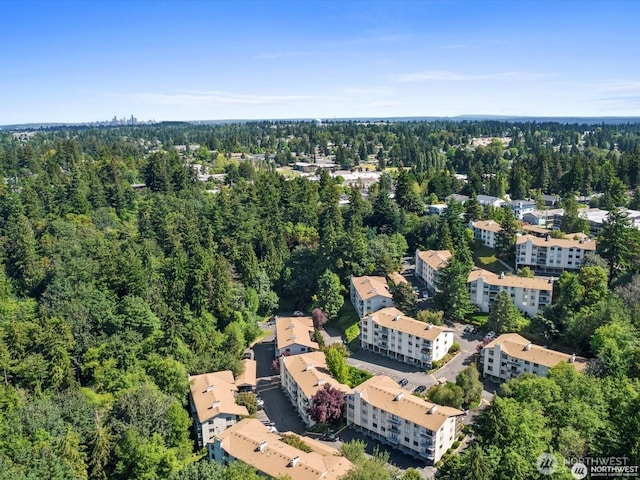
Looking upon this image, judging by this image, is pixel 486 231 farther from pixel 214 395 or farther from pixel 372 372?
pixel 214 395

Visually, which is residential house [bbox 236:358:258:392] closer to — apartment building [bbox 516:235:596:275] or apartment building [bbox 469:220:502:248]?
apartment building [bbox 516:235:596:275]

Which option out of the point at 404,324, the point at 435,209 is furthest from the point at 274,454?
the point at 435,209

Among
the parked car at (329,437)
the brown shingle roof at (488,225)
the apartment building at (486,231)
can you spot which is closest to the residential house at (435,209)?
the apartment building at (486,231)

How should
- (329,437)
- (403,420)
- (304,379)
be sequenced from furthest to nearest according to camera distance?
(304,379) → (329,437) → (403,420)

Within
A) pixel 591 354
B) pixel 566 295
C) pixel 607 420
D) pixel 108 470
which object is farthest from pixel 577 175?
pixel 108 470

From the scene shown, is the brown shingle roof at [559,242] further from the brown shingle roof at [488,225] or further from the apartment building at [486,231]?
the brown shingle roof at [488,225]

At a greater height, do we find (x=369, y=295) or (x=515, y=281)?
(x=515, y=281)

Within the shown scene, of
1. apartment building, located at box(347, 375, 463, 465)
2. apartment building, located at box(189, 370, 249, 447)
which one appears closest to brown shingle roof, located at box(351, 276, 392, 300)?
apartment building, located at box(347, 375, 463, 465)
